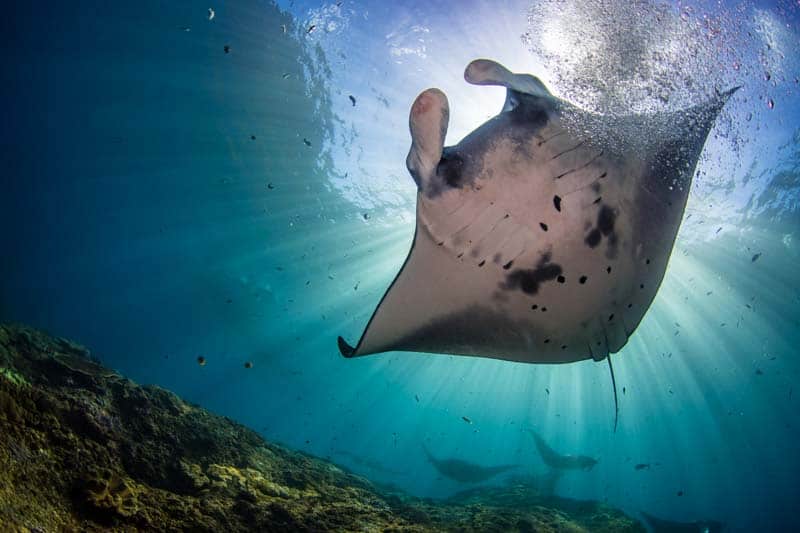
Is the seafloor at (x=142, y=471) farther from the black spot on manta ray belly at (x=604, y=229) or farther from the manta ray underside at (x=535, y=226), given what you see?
the black spot on manta ray belly at (x=604, y=229)

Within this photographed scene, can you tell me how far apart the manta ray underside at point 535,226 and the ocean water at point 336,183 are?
0.46 metres

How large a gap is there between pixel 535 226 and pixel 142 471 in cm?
347

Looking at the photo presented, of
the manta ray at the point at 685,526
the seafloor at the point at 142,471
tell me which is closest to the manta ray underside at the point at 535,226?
the seafloor at the point at 142,471

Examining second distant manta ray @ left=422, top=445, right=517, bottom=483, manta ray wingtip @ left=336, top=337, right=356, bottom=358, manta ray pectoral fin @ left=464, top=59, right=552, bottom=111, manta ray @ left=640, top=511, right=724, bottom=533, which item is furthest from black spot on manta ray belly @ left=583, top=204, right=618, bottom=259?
second distant manta ray @ left=422, top=445, right=517, bottom=483

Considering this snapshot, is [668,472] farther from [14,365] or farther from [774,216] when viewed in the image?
[14,365]

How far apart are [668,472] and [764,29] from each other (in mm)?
58165

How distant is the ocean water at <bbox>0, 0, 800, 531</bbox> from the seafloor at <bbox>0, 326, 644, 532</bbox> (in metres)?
3.59

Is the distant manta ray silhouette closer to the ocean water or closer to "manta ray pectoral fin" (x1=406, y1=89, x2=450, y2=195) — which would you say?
"manta ray pectoral fin" (x1=406, y1=89, x2=450, y2=195)

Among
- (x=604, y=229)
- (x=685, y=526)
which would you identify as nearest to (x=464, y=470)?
(x=685, y=526)

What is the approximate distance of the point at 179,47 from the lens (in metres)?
13.5

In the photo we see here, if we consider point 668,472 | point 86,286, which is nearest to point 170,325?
point 86,286

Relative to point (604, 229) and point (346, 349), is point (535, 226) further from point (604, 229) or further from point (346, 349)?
point (346, 349)

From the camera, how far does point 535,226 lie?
2236 mm

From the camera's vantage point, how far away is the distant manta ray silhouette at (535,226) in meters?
2.08
